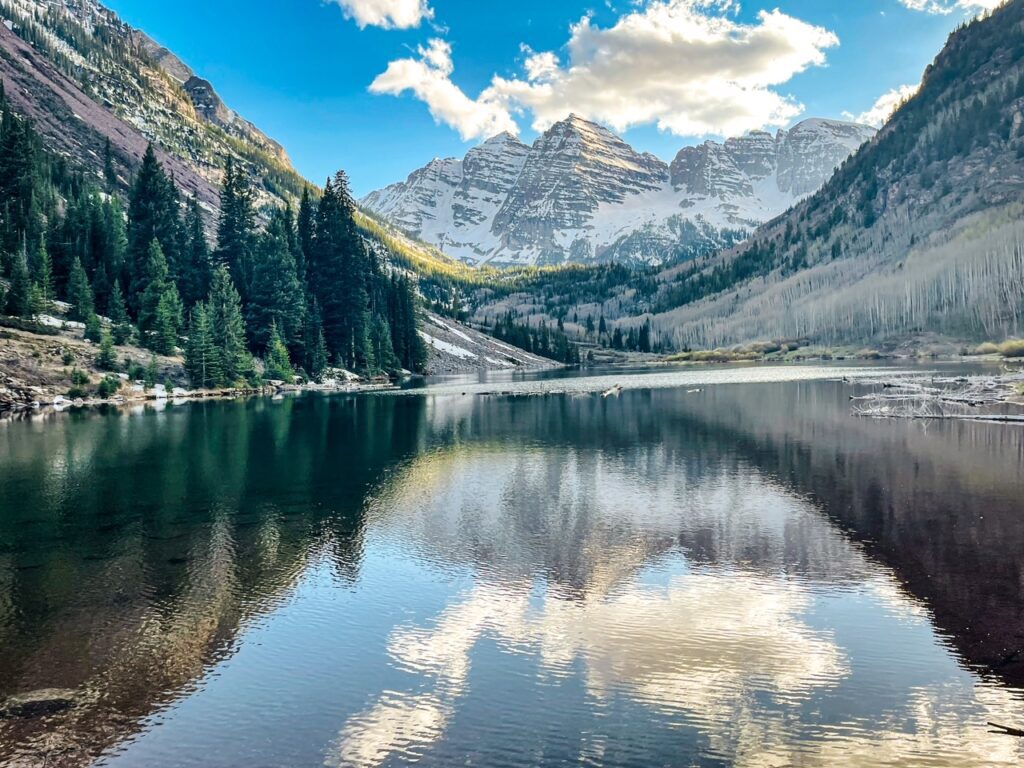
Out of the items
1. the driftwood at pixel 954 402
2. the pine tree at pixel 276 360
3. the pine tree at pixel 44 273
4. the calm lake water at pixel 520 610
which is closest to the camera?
the calm lake water at pixel 520 610

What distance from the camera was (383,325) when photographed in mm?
144375

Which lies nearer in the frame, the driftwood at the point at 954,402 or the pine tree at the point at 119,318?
the driftwood at the point at 954,402

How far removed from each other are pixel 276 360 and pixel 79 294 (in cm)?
2786

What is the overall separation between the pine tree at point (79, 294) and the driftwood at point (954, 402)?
91889 millimetres

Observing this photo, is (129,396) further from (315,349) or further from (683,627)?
(683,627)

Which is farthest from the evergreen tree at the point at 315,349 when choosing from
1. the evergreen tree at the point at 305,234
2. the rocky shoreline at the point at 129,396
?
the evergreen tree at the point at 305,234

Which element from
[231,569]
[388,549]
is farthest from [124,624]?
[388,549]

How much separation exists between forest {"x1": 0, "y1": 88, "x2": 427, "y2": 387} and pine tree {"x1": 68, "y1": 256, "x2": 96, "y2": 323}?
0.81ft

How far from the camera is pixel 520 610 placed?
1855 cm

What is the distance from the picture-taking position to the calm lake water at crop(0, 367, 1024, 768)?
40.8 ft

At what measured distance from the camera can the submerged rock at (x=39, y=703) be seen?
13.4 m

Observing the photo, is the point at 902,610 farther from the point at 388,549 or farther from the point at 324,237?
the point at 324,237

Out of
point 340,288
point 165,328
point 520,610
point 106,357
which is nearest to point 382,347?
point 340,288

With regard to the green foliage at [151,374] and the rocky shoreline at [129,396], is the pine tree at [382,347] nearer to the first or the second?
the rocky shoreline at [129,396]
